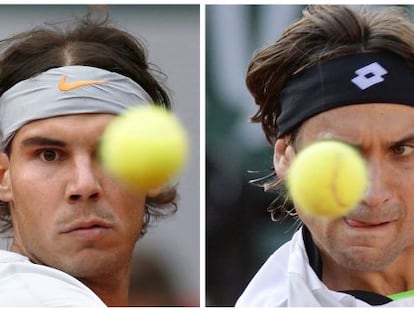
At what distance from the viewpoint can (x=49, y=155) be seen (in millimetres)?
1919

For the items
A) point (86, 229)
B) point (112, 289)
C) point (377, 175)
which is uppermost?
point (377, 175)

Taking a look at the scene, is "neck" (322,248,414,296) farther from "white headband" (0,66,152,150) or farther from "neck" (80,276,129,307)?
"white headband" (0,66,152,150)

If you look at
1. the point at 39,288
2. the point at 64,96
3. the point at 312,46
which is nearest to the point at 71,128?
the point at 64,96

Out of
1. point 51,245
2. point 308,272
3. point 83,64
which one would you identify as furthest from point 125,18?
point 308,272

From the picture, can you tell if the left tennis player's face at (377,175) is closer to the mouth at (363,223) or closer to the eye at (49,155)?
the mouth at (363,223)

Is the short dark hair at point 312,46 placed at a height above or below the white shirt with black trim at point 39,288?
above

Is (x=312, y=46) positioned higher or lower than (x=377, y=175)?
higher

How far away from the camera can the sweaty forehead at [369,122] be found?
1.88 metres

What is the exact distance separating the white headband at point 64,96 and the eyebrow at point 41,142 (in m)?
0.03

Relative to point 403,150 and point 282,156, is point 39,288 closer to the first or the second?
point 282,156

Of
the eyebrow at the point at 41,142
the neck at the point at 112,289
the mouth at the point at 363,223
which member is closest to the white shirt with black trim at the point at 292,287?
the mouth at the point at 363,223

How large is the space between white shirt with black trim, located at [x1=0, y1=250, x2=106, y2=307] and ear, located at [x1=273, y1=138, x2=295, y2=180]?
0.42 meters

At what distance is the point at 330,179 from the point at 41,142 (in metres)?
0.54

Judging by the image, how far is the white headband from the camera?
→ 1.92 m
